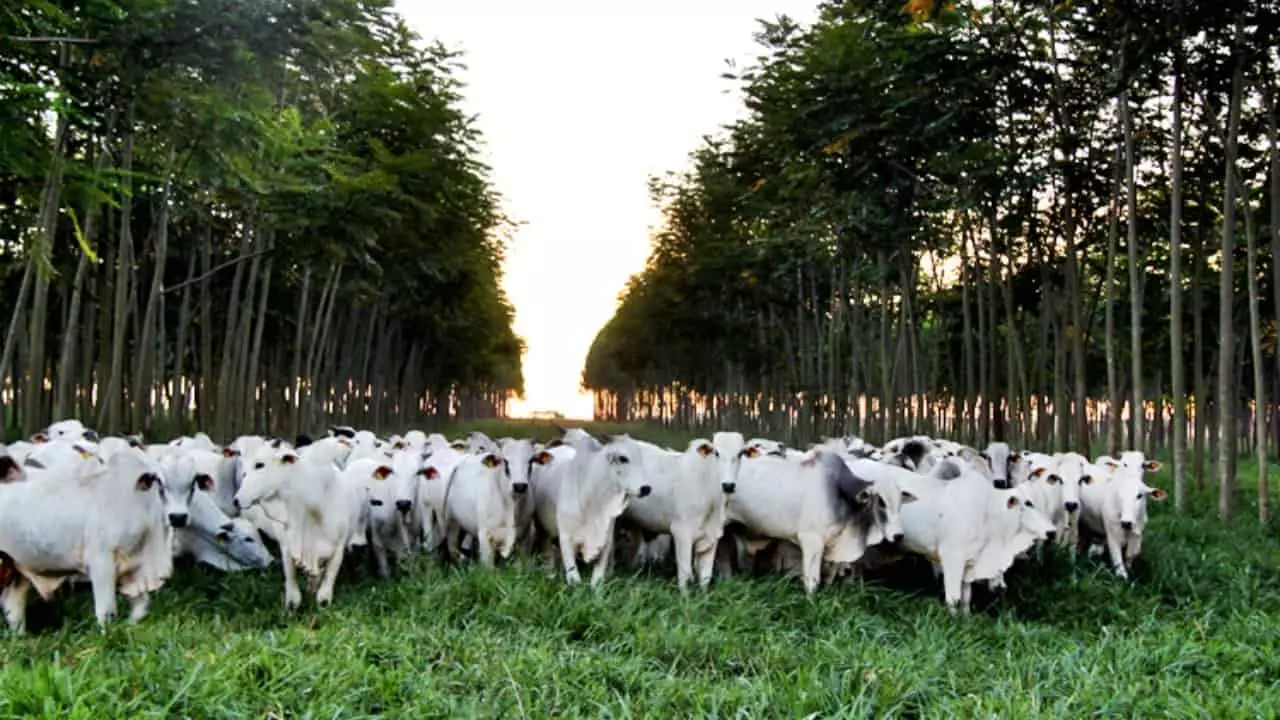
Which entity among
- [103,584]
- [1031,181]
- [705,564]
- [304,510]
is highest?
[1031,181]

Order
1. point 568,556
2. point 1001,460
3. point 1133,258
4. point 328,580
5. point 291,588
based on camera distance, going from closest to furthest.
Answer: point 291,588
point 328,580
point 568,556
point 1001,460
point 1133,258

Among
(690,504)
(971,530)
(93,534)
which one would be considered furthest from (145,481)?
(971,530)

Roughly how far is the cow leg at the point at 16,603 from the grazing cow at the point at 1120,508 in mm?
9490

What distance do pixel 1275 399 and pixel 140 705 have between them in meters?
31.6

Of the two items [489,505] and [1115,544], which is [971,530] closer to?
[1115,544]

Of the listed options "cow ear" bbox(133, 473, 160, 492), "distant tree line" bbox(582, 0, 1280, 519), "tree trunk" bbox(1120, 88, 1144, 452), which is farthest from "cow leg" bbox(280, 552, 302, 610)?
"tree trunk" bbox(1120, 88, 1144, 452)

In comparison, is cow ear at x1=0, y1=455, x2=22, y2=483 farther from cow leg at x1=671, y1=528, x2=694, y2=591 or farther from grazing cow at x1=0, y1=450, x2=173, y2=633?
cow leg at x1=671, y1=528, x2=694, y2=591

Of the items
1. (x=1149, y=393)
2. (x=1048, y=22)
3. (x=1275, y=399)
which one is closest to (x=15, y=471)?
(x=1048, y=22)

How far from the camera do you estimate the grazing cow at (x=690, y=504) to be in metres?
9.44

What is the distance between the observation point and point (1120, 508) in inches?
422

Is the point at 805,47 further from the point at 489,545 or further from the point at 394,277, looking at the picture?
the point at 489,545

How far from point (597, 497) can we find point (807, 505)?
6.29ft

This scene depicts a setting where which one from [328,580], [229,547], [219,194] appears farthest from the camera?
[219,194]

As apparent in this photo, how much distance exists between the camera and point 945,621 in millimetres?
8461
